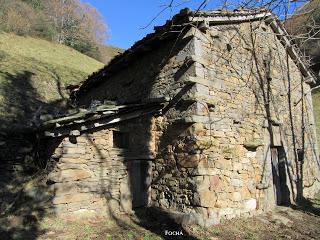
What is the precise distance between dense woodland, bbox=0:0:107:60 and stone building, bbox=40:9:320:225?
20.1 meters

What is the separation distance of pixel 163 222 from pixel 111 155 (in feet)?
6.07

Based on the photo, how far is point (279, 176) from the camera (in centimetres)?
877

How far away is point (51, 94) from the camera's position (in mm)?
15258

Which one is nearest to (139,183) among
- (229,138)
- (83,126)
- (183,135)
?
(183,135)

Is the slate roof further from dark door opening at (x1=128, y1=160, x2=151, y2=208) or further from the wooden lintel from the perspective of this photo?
dark door opening at (x1=128, y1=160, x2=151, y2=208)

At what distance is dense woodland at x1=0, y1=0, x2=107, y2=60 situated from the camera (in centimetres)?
2445

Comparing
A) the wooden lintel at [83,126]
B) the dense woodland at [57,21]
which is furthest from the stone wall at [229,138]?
the dense woodland at [57,21]

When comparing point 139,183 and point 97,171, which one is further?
point 139,183

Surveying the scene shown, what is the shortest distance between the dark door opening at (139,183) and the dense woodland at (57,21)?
Answer: 21.3 metres

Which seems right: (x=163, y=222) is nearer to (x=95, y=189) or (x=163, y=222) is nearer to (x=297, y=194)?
(x=95, y=189)

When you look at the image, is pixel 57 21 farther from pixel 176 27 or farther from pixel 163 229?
pixel 163 229

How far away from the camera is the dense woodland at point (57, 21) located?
2445 centimetres

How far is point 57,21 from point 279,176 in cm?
2745

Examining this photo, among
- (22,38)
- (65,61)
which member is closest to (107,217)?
(65,61)
